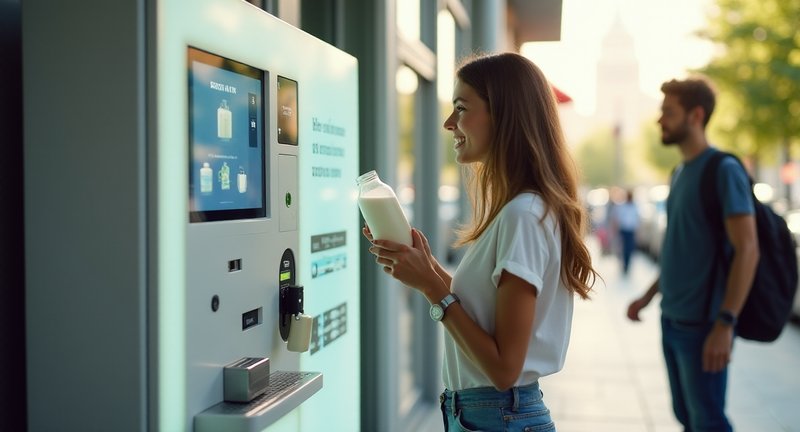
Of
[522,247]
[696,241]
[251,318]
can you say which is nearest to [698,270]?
[696,241]

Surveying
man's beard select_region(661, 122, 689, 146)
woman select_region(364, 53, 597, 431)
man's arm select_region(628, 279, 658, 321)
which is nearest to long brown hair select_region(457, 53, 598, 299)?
woman select_region(364, 53, 597, 431)

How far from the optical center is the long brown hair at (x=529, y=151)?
7.24 ft

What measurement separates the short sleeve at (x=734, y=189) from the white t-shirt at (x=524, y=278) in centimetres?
185

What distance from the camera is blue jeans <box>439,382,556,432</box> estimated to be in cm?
221

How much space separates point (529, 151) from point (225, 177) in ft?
2.62

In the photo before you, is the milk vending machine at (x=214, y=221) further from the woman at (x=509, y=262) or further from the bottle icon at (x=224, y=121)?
the woman at (x=509, y=262)

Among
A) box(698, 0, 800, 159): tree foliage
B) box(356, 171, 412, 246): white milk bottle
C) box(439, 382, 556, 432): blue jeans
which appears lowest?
box(439, 382, 556, 432): blue jeans

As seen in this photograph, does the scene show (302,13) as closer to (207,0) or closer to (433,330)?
(207,0)

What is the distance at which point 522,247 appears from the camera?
2.07 meters

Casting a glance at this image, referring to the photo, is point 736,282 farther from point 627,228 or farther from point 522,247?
point 627,228

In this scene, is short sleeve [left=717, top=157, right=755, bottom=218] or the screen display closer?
the screen display

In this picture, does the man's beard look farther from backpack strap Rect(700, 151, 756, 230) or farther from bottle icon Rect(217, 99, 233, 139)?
bottle icon Rect(217, 99, 233, 139)

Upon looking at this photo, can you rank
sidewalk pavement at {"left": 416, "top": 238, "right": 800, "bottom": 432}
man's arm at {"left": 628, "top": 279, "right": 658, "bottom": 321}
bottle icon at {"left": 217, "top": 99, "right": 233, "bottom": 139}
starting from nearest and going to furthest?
bottle icon at {"left": 217, "top": 99, "right": 233, "bottom": 139}
man's arm at {"left": 628, "top": 279, "right": 658, "bottom": 321}
sidewalk pavement at {"left": 416, "top": 238, "right": 800, "bottom": 432}

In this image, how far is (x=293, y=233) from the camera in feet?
8.58
